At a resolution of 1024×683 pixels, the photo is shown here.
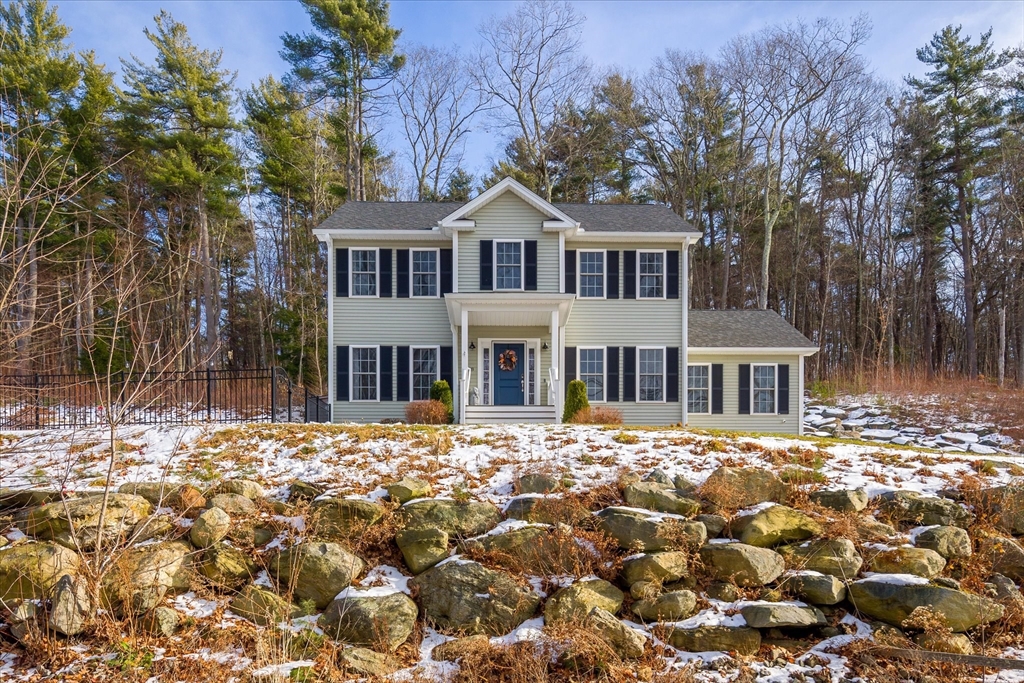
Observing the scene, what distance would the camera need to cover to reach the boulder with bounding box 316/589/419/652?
5.66m

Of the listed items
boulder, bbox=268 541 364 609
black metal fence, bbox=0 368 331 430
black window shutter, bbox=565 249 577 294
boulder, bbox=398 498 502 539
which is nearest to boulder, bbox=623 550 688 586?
boulder, bbox=398 498 502 539

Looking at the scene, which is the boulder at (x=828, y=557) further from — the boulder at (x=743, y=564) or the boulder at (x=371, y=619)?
the boulder at (x=371, y=619)

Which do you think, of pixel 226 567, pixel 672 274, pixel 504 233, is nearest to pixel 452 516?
pixel 226 567

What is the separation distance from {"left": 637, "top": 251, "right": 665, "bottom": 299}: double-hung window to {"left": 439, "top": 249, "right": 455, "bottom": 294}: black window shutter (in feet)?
16.1

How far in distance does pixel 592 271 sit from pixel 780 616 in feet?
34.1

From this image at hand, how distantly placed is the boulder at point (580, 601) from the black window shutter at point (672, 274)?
1022 cm

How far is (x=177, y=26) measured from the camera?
75.0 feet

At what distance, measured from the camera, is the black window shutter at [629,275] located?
1502 centimetres

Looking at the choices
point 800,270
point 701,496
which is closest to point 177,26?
point 701,496

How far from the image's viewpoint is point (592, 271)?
1502 centimetres

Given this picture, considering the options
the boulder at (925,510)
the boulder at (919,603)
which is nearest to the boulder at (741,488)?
the boulder at (925,510)

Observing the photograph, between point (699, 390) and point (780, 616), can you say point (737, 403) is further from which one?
point (780, 616)

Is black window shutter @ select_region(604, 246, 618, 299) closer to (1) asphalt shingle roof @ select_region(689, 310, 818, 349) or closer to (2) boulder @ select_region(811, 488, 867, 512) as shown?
(1) asphalt shingle roof @ select_region(689, 310, 818, 349)

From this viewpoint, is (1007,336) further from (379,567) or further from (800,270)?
(379,567)
